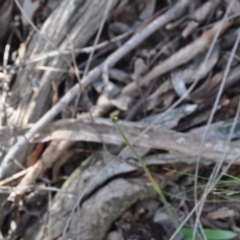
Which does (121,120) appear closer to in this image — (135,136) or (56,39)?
(135,136)

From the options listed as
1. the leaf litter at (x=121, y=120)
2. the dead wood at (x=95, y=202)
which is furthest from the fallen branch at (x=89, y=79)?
the dead wood at (x=95, y=202)

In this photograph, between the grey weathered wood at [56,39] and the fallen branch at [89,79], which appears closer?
the fallen branch at [89,79]

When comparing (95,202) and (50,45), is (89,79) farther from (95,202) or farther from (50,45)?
(95,202)

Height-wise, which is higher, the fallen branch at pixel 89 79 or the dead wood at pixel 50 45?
the dead wood at pixel 50 45

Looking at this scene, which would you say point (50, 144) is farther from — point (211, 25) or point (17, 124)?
point (211, 25)

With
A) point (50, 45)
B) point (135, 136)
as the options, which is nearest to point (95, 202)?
point (135, 136)

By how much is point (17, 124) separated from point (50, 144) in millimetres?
113

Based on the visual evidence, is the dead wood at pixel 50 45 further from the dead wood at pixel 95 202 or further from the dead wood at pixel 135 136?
the dead wood at pixel 95 202

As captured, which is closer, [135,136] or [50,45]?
[135,136]

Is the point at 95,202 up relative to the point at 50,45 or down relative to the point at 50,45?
down

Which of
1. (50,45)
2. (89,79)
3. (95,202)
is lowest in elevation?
(95,202)

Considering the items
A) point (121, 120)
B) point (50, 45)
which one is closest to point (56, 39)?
point (50, 45)

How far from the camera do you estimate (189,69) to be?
50.5 inches

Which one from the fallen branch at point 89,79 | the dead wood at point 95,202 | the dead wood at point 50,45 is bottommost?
the dead wood at point 95,202
